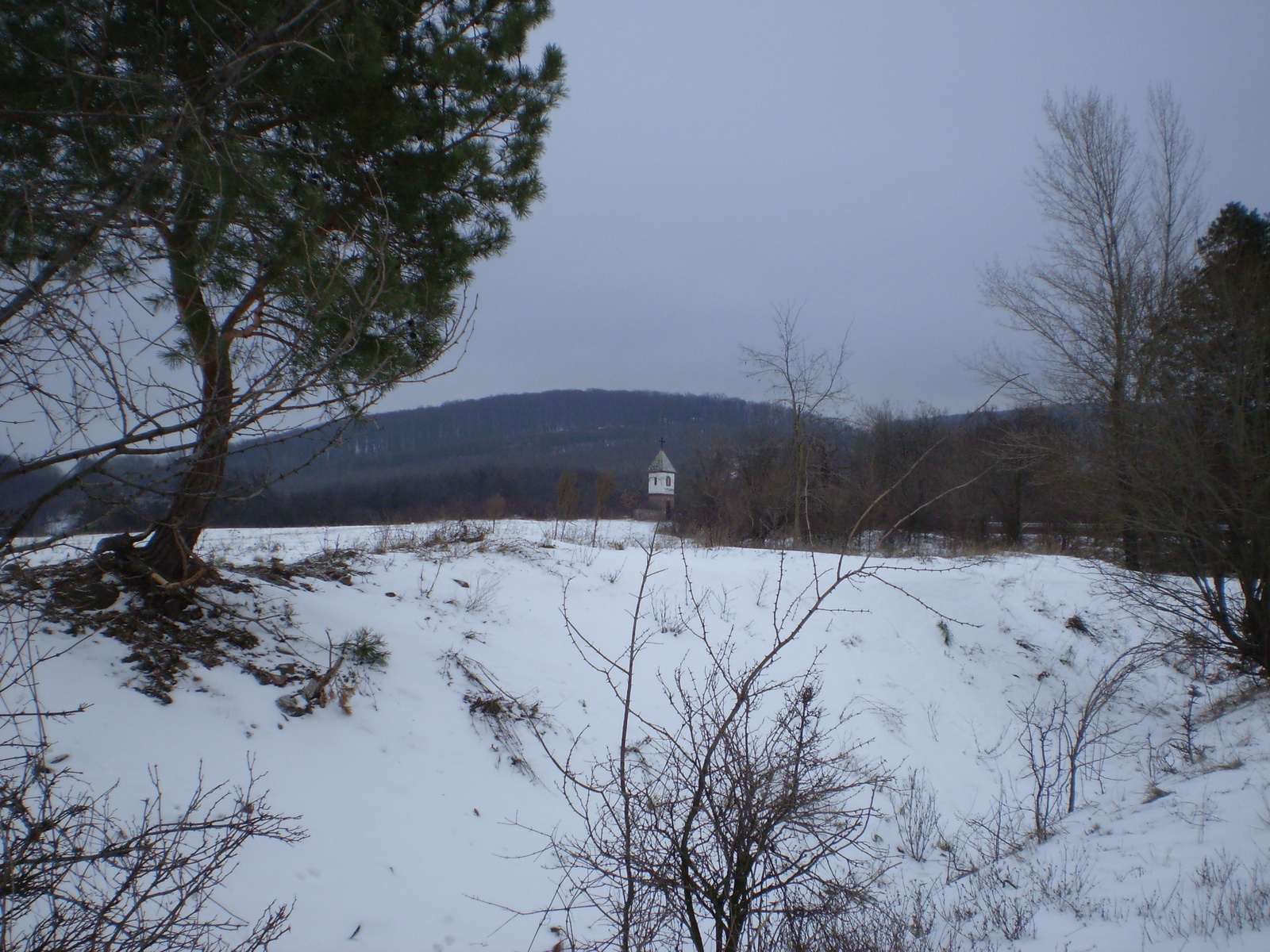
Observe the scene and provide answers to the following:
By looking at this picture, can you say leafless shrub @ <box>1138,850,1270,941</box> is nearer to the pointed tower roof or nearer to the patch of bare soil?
the patch of bare soil

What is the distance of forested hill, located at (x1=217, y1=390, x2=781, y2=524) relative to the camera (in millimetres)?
3842

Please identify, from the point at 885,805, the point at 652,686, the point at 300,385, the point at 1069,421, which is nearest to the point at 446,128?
the point at 300,385

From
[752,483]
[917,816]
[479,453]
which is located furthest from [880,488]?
[479,453]

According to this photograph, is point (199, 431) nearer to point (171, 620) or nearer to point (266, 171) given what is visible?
point (266, 171)

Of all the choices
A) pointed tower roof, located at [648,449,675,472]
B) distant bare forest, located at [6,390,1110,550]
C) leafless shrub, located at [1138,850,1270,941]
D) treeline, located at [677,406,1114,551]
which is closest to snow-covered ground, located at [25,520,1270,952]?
leafless shrub, located at [1138,850,1270,941]

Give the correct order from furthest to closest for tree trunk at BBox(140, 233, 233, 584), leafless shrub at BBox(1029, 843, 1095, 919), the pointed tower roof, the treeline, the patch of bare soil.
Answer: the pointed tower roof < the treeline < the patch of bare soil < leafless shrub at BBox(1029, 843, 1095, 919) < tree trunk at BBox(140, 233, 233, 584)

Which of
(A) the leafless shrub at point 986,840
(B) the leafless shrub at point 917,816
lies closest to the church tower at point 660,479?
(B) the leafless shrub at point 917,816

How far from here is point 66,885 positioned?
2801mm

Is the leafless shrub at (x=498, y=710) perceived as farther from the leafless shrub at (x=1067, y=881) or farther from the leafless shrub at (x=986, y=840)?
the leafless shrub at (x=1067, y=881)

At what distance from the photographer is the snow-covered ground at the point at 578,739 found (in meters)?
3.73

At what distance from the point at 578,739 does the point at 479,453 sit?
79.3 m

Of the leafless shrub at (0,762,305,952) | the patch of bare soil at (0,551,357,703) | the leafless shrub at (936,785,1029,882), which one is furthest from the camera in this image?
the leafless shrub at (936,785,1029,882)

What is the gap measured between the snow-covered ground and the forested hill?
1385mm

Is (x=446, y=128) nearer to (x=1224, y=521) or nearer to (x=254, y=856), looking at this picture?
(x=254, y=856)
